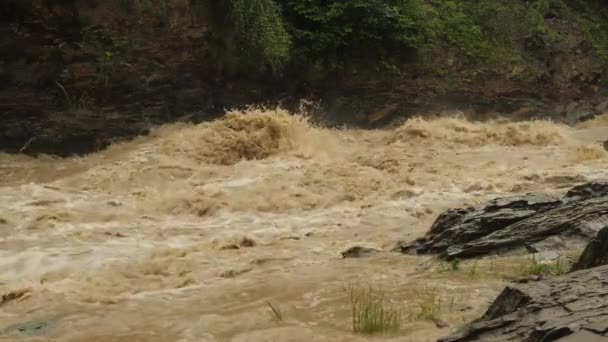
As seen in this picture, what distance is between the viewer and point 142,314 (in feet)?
16.5

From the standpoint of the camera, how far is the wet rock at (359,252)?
6623 millimetres

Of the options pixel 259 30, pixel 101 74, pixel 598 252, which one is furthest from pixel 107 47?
pixel 598 252

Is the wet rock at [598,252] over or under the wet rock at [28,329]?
over

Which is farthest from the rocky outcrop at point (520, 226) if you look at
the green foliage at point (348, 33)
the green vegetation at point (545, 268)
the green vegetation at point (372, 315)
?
the green foliage at point (348, 33)

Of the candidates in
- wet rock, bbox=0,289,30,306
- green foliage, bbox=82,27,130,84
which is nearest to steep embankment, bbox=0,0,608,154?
green foliage, bbox=82,27,130,84

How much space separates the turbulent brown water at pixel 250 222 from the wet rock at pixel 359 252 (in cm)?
21

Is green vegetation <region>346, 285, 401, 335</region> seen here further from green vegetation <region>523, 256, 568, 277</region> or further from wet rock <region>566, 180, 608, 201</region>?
wet rock <region>566, 180, 608, 201</region>

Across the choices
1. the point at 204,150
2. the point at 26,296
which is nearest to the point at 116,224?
the point at 26,296

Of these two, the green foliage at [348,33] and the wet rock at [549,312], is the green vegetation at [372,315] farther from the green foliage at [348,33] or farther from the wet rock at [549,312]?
the green foliage at [348,33]

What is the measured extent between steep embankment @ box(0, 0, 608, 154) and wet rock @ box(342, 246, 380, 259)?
25.0ft

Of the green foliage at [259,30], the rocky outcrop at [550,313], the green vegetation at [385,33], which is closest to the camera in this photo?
the rocky outcrop at [550,313]

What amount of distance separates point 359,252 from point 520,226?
1564 millimetres

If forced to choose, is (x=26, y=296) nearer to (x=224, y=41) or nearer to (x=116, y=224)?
(x=116, y=224)

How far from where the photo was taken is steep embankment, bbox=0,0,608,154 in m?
12.9
